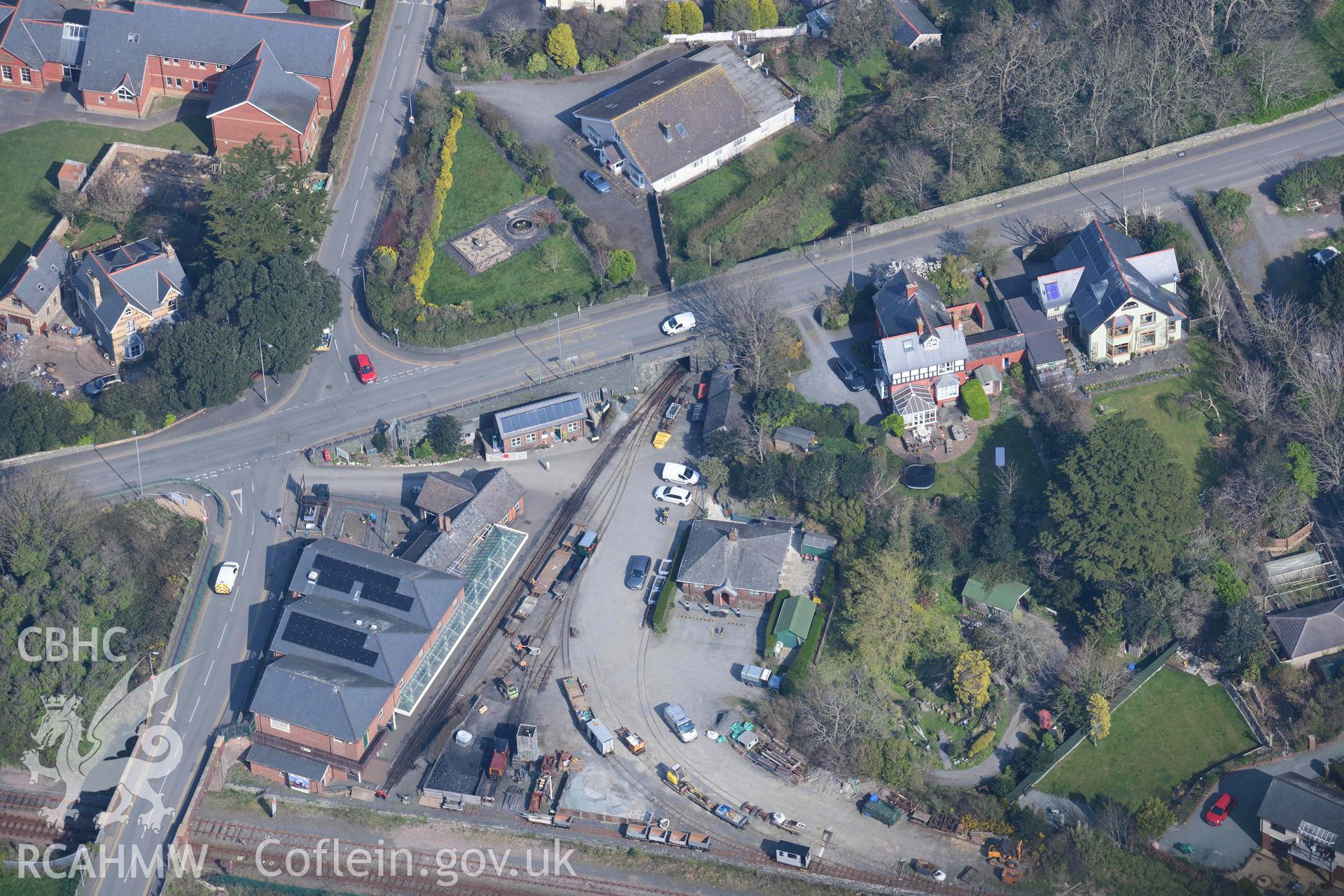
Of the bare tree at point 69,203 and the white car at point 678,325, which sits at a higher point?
the bare tree at point 69,203

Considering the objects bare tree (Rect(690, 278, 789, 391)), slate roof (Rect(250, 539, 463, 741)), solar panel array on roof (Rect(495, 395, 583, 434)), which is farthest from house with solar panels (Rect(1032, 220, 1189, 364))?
slate roof (Rect(250, 539, 463, 741))

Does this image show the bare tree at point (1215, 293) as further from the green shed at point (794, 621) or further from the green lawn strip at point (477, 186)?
the green lawn strip at point (477, 186)

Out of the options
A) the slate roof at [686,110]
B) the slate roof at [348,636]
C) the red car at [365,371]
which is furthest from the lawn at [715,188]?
the slate roof at [348,636]

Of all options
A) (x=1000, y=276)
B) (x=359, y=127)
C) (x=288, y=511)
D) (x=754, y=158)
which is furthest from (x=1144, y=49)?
(x=288, y=511)

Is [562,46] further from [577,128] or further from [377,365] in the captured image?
[377,365]

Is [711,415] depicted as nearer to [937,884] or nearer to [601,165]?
[601,165]

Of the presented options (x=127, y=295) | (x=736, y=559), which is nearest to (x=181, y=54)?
(x=127, y=295)

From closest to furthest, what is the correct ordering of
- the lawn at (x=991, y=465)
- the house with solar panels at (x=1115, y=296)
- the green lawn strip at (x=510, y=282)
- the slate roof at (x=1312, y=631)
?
the slate roof at (x=1312, y=631) → the lawn at (x=991, y=465) → the house with solar panels at (x=1115, y=296) → the green lawn strip at (x=510, y=282)
